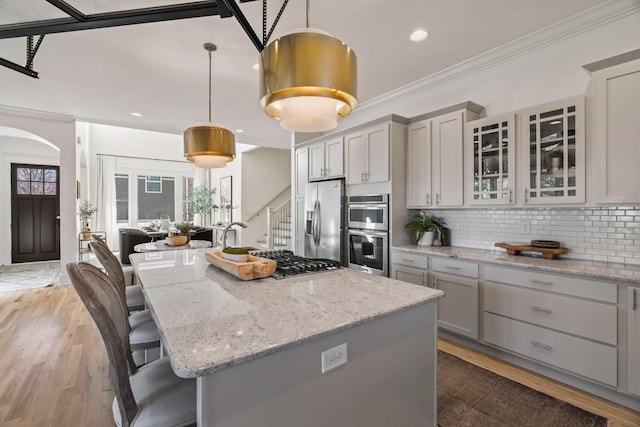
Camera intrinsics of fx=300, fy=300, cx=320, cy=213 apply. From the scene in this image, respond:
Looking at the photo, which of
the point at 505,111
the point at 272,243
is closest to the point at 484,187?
the point at 505,111

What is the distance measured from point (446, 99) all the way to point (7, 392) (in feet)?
15.9

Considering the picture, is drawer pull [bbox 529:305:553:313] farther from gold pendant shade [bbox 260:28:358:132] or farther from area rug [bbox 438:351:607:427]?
gold pendant shade [bbox 260:28:358:132]

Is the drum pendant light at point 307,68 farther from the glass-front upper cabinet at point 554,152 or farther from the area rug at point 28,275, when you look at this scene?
the area rug at point 28,275

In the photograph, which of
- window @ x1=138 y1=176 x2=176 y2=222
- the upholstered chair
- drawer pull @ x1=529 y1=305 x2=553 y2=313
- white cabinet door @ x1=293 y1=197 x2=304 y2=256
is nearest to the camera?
the upholstered chair

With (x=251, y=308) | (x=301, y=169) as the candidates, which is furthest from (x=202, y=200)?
(x=251, y=308)

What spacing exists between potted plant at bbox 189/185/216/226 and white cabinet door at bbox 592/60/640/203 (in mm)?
9233

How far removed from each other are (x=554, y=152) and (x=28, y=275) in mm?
8456

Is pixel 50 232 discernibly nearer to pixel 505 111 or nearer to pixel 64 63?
pixel 64 63

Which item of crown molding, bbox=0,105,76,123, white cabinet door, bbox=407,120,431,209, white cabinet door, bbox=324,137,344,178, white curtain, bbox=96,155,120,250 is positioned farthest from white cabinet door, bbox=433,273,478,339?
white curtain, bbox=96,155,120,250

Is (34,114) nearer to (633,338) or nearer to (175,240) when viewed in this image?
(175,240)

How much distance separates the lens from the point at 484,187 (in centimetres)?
300

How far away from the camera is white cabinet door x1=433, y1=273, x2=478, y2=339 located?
2748mm

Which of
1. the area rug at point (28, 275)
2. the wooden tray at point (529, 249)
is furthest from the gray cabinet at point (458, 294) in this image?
the area rug at point (28, 275)

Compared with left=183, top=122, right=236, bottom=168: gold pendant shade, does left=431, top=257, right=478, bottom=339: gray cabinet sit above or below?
below
